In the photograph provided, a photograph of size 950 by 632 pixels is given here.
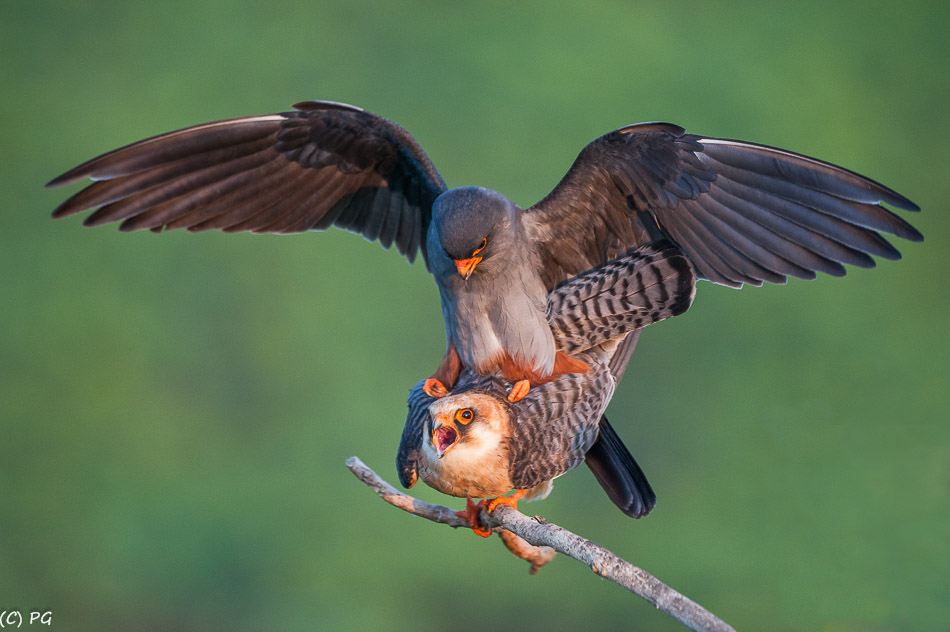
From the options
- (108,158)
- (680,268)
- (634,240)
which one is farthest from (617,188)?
(108,158)

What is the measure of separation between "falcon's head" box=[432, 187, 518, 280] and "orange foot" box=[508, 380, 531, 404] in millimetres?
275

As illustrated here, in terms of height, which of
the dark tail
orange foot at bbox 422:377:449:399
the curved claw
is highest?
orange foot at bbox 422:377:449:399

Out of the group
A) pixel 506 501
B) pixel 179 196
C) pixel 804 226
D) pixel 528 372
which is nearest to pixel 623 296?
pixel 528 372

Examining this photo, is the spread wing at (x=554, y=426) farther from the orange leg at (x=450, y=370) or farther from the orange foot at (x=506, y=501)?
the orange leg at (x=450, y=370)

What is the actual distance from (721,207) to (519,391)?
609 mm

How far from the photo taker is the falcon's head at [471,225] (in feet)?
5.86

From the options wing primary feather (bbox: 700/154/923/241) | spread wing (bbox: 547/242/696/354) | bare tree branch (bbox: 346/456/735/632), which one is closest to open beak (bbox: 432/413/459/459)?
bare tree branch (bbox: 346/456/735/632)

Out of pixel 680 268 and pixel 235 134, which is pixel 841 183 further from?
pixel 235 134

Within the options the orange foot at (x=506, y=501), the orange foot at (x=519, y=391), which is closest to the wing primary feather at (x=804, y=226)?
the orange foot at (x=519, y=391)

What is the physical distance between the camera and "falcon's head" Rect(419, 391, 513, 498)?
1770 mm

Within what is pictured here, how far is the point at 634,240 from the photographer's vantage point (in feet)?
6.61

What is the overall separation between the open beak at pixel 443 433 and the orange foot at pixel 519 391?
0.18 m

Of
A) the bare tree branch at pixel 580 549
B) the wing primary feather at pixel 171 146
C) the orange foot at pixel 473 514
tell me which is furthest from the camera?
the orange foot at pixel 473 514

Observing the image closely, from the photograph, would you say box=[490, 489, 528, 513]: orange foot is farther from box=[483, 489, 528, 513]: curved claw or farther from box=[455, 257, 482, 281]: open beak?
box=[455, 257, 482, 281]: open beak
